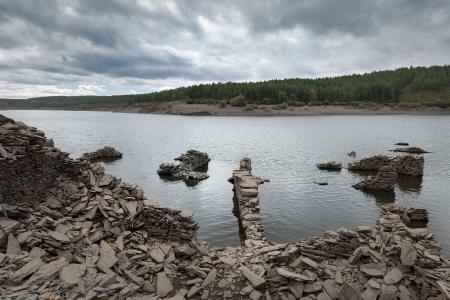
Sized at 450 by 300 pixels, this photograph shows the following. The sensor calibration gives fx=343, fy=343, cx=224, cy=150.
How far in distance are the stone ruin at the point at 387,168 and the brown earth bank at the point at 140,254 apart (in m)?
→ 18.2

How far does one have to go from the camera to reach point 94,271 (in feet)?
42.6

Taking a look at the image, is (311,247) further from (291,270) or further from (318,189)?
(318,189)

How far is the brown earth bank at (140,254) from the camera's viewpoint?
12.6 m

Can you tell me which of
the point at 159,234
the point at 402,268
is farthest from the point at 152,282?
the point at 402,268

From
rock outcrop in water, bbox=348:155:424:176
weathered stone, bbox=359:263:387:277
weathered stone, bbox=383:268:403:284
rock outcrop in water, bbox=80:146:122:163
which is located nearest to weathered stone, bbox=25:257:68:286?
weathered stone, bbox=359:263:387:277

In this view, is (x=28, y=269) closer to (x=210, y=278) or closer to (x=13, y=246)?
(x=13, y=246)

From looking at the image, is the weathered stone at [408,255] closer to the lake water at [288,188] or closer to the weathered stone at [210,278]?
the weathered stone at [210,278]

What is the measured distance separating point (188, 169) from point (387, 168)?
80.4 ft

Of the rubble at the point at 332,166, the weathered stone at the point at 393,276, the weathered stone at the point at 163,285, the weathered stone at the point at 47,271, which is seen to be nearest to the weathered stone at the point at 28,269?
the weathered stone at the point at 47,271

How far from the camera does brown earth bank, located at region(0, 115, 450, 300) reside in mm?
12609

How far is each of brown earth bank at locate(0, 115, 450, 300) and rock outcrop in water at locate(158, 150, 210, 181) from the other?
75.4 feet

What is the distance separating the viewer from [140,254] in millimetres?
16156

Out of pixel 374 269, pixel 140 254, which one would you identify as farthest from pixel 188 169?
pixel 374 269

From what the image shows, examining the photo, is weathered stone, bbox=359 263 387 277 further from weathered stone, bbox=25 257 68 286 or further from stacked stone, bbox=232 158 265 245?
weathered stone, bbox=25 257 68 286
